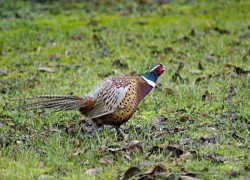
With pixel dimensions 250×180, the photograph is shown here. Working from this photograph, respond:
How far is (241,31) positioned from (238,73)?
271cm

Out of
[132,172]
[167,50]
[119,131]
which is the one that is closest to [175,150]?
[132,172]

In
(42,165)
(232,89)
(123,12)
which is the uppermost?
(123,12)

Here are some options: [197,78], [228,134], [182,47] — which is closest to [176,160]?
[228,134]

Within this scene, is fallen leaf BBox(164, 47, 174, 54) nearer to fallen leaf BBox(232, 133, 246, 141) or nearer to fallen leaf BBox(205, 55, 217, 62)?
fallen leaf BBox(205, 55, 217, 62)

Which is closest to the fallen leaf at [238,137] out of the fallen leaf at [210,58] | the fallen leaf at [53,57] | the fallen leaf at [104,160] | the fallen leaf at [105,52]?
the fallen leaf at [104,160]

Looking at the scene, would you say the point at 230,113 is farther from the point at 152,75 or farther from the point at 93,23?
the point at 93,23

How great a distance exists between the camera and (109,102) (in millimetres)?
5488

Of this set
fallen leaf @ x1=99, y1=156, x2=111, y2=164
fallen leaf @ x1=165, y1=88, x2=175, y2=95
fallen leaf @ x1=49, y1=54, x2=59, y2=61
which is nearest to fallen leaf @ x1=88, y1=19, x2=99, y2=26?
fallen leaf @ x1=49, y1=54, x2=59, y2=61

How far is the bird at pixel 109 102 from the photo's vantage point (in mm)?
5441

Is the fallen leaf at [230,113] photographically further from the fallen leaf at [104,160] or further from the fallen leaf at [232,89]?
the fallen leaf at [104,160]

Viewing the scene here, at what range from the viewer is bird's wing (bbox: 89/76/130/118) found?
5.47 m

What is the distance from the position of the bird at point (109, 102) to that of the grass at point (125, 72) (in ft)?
0.78

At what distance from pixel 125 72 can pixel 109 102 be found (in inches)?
103

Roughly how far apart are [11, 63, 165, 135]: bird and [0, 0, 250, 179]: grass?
0.24 meters
